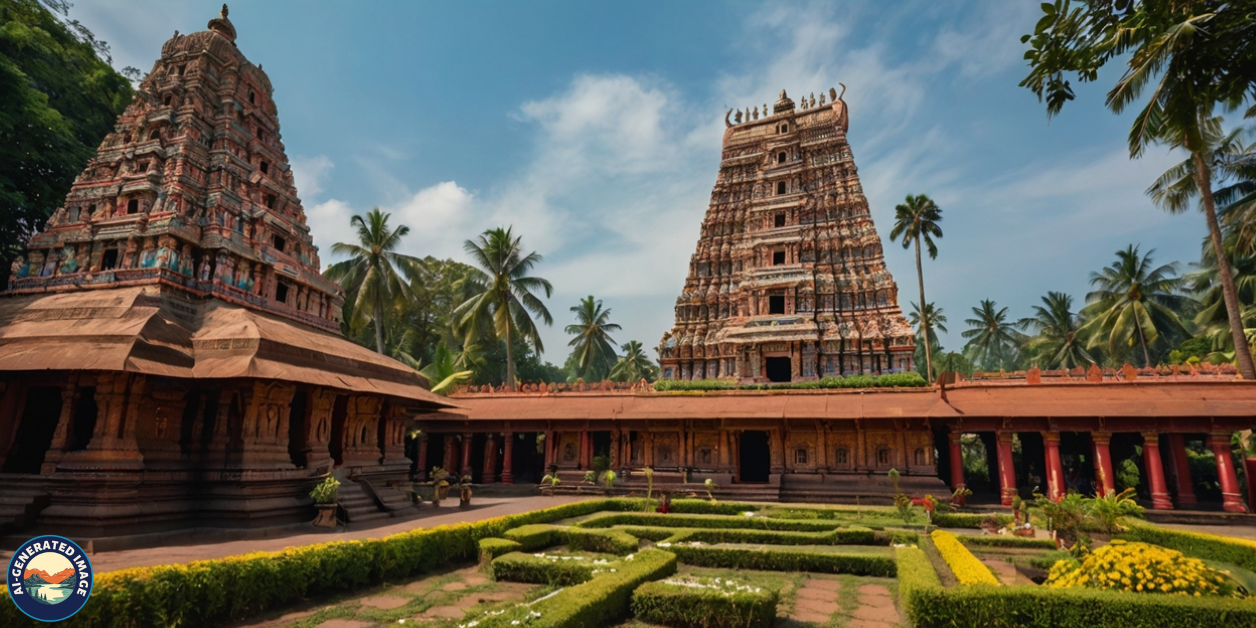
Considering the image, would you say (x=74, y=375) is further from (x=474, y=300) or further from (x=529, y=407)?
(x=474, y=300)

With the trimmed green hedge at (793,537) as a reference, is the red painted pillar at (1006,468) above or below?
above

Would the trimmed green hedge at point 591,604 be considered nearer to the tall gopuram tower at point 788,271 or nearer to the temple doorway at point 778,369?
the tall gopuram tower at point 788,271

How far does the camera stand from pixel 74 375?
1327cm

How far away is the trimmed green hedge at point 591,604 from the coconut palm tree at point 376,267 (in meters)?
29.8

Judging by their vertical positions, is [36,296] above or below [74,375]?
above

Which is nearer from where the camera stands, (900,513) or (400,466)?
(900,513)

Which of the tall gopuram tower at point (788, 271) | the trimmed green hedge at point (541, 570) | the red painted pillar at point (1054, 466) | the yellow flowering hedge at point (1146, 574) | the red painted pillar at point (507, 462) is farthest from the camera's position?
the tall gopuram tower at point (788, 271)

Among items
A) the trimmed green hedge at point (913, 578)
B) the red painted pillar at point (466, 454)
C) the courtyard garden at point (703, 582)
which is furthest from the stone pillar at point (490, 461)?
the trimmed green hedge at point (913, 578)

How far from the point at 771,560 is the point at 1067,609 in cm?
531

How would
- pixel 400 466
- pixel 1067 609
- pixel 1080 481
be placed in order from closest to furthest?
pixel 1067 609
pixel 400 466
pixel 1080 481

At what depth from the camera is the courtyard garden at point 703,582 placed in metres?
6.78

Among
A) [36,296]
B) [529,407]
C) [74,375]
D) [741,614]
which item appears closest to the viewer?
[741,614]

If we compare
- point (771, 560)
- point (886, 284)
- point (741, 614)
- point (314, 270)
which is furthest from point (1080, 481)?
point (314, 270)

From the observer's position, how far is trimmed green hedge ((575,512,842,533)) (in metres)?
14.8
